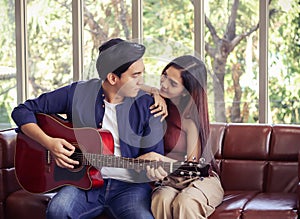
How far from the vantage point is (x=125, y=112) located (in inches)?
130

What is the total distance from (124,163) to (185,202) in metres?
0.37

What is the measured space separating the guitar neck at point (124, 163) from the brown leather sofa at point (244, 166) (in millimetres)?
494

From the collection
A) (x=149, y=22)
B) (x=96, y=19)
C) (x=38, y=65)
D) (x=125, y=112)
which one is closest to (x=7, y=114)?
(x=38, y=65)

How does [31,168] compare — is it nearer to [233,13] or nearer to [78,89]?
[78,89]

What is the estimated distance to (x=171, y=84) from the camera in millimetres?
3420

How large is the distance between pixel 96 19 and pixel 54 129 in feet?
5.97

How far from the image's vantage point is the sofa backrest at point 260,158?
12.3 ft

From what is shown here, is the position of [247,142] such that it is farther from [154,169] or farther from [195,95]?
[154,169]

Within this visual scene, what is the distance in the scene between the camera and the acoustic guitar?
3.12m

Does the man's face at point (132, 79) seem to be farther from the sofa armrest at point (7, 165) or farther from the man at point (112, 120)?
the sofa armrest at point (7, 165)

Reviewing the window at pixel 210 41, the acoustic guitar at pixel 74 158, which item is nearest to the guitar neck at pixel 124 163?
the acoustic guitar at pixel 74 158

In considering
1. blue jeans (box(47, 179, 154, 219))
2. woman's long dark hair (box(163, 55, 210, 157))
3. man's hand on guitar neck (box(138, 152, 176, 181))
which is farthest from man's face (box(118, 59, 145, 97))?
blue jeans (box(47, 179, 154, 219))

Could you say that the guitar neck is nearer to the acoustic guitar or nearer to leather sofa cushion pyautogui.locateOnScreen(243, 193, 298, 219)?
the acoustic guitar

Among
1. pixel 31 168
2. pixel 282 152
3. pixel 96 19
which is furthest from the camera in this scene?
pixel 96 19
